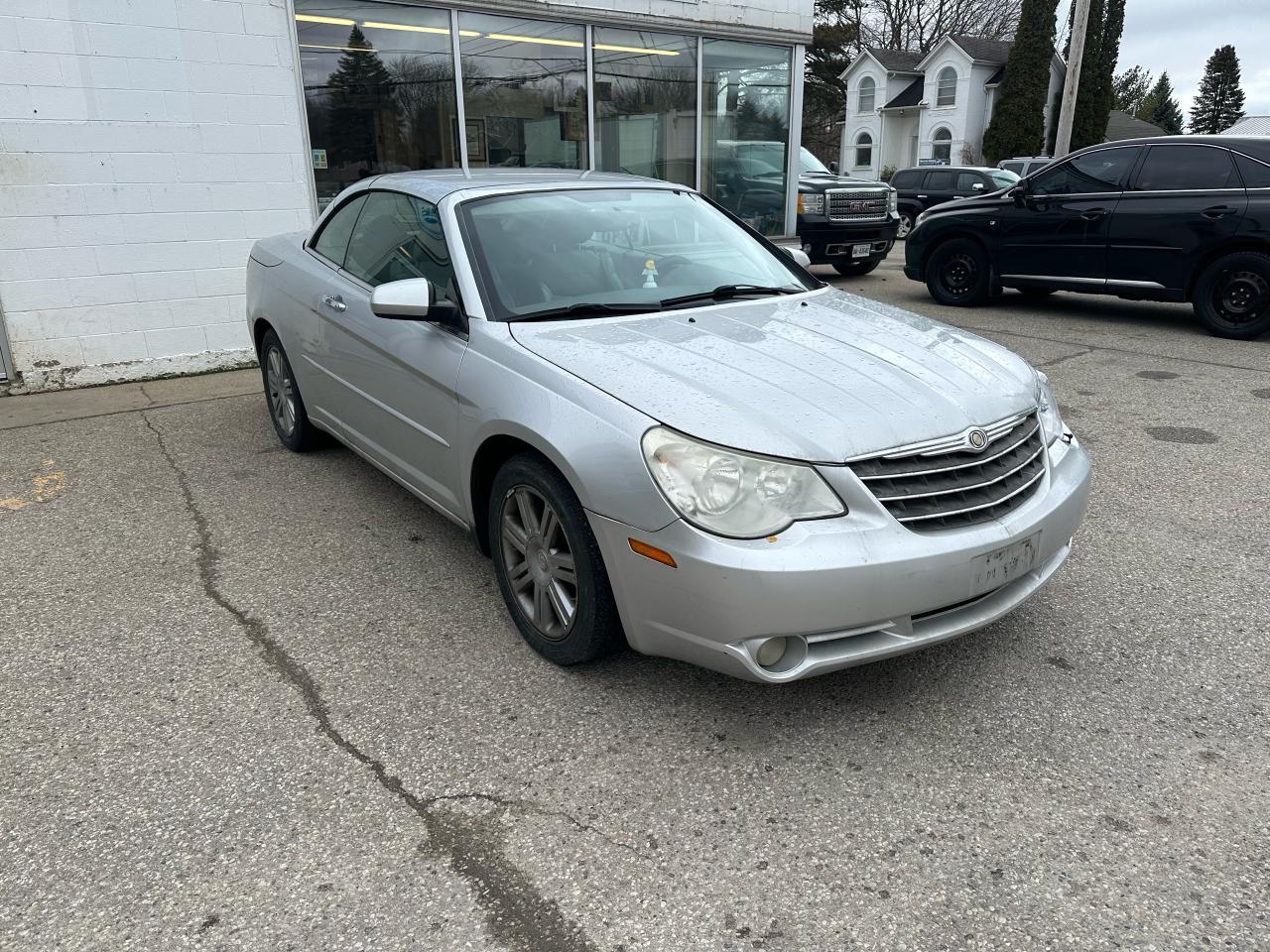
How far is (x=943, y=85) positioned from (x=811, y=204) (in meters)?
38.5

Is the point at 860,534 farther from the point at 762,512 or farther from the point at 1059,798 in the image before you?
the point at 1059,798

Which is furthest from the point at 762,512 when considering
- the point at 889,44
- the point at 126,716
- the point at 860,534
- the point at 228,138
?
the point at 889,44

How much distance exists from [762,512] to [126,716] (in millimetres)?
2050

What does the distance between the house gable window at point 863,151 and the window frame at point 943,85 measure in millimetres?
4040

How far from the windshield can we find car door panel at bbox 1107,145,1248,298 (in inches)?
237

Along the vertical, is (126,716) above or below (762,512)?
below

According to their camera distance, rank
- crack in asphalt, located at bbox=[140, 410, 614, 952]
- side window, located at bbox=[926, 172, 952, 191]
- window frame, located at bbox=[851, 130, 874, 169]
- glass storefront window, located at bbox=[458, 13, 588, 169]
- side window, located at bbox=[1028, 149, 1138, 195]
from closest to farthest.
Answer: crack in asphalt, located at bbox=[140, 410, 614, 952] → side window, located at bbox=[1028, 149, 1138, 195] → glass storefront window, located at bbox=[458, 13, 588, 169] → side window, located at bbox=[926, 172, 952, 191] → window frame, located at bbox=[851, 130, 874, 169]

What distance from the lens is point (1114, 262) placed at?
29.7 ft

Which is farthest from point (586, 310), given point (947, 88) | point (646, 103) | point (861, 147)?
point (861, 147)

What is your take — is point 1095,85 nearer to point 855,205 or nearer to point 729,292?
point 855,205

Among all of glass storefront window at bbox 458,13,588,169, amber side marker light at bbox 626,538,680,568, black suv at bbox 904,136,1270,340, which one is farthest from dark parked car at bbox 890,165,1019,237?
amber side marker light at bbox 626,538,680,568

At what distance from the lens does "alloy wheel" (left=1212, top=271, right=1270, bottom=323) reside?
326 inches

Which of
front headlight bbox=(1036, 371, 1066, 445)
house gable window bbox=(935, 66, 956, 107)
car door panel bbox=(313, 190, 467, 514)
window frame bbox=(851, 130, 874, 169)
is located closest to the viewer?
front headlight bbox=(1036, 371, 1066, 445)

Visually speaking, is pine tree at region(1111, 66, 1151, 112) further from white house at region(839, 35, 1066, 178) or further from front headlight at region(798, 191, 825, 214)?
front headlight at region(798, 191, 825, 214)
